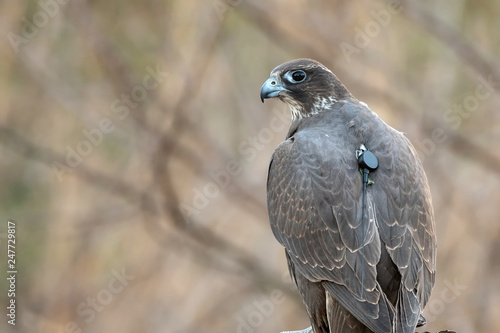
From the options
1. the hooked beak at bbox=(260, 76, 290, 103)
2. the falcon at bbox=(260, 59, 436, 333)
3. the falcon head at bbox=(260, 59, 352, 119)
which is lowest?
the falcon at bbox=(260, 59, 436, 333)

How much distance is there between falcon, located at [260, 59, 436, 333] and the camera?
4.11 meters

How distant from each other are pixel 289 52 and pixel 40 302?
3.77 meters

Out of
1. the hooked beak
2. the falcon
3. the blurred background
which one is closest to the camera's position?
the falcon

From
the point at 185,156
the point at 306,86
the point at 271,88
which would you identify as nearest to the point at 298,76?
the point at 306,86

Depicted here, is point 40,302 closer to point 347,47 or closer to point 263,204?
point 263,204

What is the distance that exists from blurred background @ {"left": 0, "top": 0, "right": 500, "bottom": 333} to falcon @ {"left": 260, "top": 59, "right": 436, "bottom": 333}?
9.48 ft

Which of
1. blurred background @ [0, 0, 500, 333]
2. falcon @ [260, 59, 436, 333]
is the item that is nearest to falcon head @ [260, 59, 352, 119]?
falcon @ [260, 59, 436, 333]

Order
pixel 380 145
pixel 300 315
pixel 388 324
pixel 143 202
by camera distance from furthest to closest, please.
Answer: pixel 300 315, pixel 143 202, pixel 380 145, pixel 388 324

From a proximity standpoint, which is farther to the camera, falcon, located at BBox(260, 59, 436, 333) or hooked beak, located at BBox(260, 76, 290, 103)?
hooked beak, located at BBox(260, 76, 290, 103)

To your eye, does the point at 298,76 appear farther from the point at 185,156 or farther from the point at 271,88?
the point at 185,156

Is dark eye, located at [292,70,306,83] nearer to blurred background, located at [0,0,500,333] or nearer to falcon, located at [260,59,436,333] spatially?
falcon, located at [260,59,436,333]

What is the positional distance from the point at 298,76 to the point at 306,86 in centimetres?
10

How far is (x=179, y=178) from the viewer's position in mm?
8016

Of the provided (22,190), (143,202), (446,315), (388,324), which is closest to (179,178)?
(143,202)
